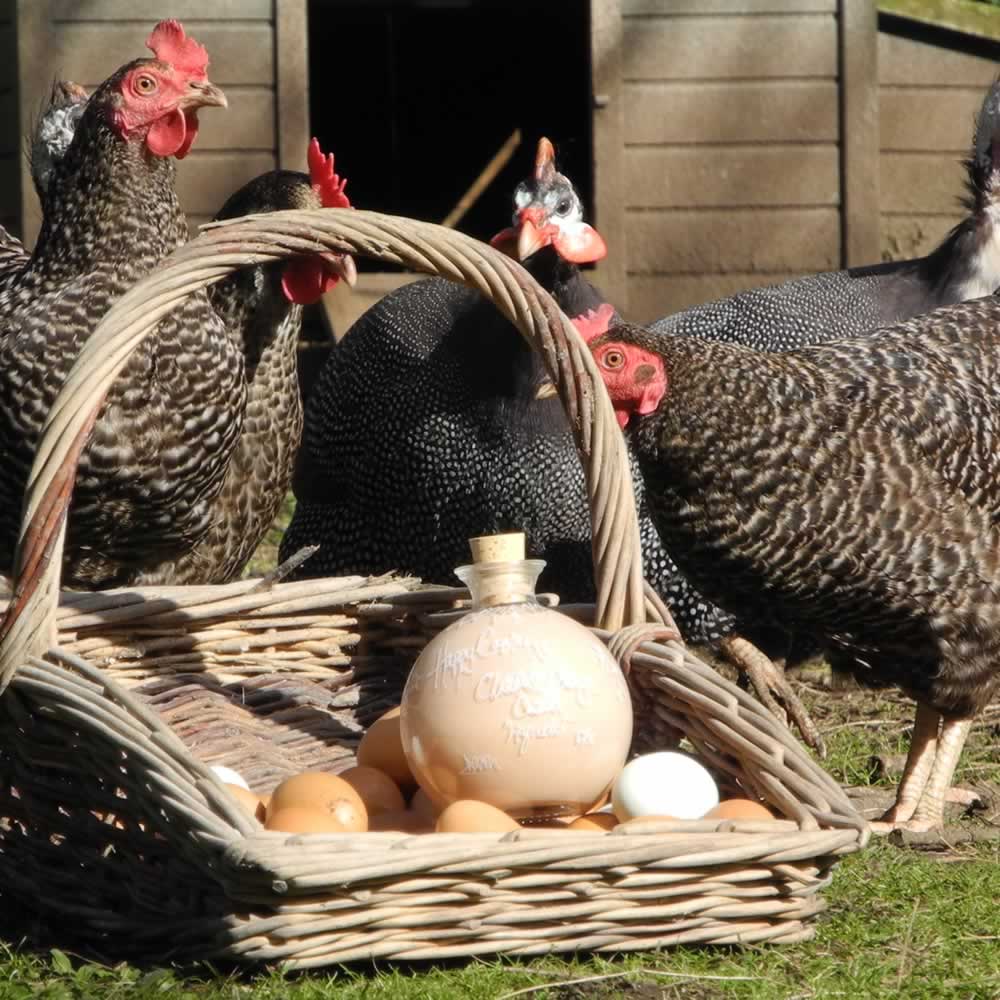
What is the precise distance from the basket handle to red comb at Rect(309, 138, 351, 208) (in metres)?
1.51

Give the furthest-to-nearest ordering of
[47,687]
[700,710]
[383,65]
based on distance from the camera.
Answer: [383,65]
[700,710]
[47,687]

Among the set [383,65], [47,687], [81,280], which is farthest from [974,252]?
[383,65]

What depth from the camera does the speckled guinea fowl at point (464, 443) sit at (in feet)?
14.0

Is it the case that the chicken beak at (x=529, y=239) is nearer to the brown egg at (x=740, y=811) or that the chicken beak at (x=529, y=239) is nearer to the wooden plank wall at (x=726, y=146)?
the brown egg at (x=740, y=811)

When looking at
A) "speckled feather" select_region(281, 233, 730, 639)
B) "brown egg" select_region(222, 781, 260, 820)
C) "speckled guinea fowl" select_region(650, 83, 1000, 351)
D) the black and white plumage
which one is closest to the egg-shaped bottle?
"brown egg" select_region(222, 781, 260, 820)

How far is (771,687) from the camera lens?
4156 mm

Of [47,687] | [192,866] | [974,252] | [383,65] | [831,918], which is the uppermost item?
[383,65]

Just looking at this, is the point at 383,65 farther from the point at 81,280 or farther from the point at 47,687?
the point at 47,687

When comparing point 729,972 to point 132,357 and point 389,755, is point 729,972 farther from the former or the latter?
point 132,357

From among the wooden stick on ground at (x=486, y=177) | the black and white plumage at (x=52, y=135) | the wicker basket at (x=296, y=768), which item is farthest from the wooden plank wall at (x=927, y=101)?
the wicker basket at (x=296, y=768)

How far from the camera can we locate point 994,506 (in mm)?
3303

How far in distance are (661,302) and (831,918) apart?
15.5 feet

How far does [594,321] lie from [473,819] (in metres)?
1.77

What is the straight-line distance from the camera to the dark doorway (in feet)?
31.9
